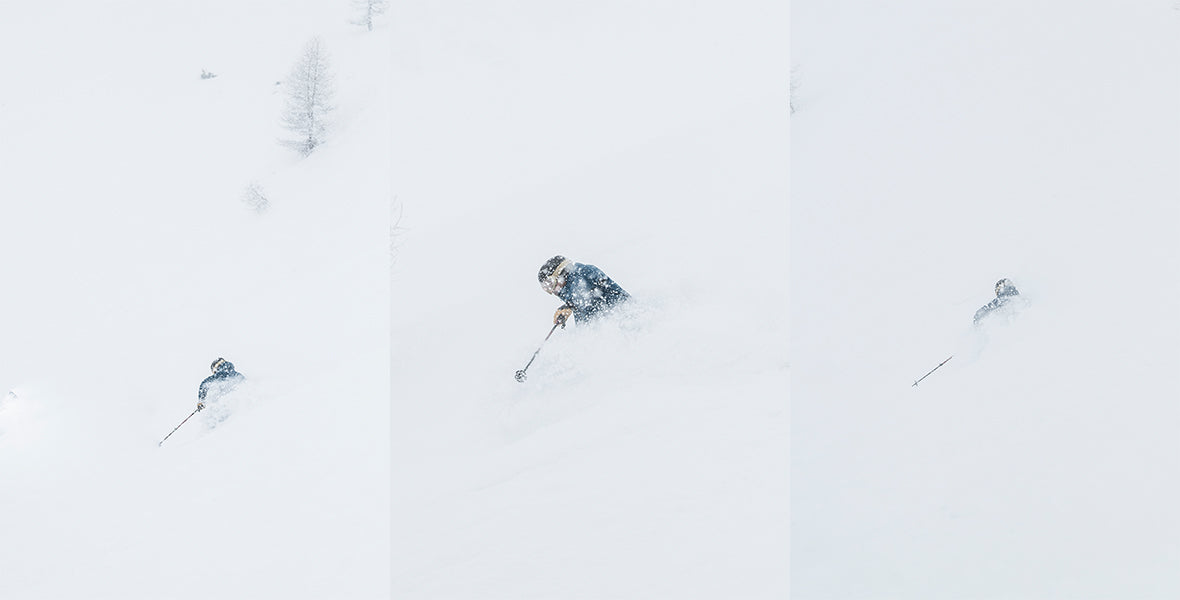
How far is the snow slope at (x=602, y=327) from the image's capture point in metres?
4.41

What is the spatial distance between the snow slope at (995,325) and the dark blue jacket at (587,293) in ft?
7.32

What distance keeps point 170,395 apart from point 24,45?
2174 cm

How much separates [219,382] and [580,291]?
5.07m

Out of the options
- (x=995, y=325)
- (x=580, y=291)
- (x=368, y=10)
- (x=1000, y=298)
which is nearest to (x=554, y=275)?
(x=580, y=291)

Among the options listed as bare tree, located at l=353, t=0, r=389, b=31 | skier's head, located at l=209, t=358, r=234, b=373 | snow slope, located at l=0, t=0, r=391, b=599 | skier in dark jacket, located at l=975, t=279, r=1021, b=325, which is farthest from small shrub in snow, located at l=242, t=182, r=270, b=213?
skier in dark jacket, located at l=975, t=279, r=1021, b=325

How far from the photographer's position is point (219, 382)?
7863 millimetres

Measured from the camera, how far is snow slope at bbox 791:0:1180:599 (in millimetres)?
4578

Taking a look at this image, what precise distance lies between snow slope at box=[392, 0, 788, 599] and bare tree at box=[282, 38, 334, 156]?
5.82 feet

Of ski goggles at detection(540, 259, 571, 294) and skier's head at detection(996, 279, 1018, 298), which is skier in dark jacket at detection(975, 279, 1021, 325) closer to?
skier's head at detection(996, 279, 1018, 298)

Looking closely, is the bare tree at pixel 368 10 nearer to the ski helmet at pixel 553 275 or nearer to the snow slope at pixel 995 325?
the snow slope at pixel 995 325

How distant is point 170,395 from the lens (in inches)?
348

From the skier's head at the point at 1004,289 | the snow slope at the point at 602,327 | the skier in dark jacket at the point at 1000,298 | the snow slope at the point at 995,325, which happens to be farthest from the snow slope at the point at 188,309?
the skier's head at the point at 1004,289

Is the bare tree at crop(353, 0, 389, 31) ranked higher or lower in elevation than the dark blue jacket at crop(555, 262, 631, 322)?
higher

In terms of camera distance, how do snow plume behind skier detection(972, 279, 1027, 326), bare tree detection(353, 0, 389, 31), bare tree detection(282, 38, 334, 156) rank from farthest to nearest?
bare tree detection(353, 0, 389, 31), bare tree detection(282, 38, 334, 156), snow plume behind skier detection(972, 279, 1027, 326)
